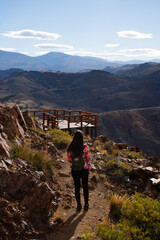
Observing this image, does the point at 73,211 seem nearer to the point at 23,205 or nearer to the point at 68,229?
the point at 68,229

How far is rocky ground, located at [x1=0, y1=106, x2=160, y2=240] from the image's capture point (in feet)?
13.9

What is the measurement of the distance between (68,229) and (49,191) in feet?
2.52

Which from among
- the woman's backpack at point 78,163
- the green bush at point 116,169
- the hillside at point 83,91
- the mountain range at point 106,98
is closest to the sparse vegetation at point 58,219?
the woman's backpack at point 78,163

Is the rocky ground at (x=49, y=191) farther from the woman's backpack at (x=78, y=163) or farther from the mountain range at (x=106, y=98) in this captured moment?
the mountain range at (x=106, y=98)

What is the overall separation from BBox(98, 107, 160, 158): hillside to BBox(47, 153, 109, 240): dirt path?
5360 centimetres

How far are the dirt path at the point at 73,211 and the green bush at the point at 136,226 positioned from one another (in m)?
0.40

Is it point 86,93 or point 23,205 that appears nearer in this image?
point 23,205

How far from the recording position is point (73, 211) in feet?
17.6

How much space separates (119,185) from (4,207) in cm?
435

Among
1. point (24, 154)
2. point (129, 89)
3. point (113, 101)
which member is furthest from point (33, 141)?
point (129, 89)

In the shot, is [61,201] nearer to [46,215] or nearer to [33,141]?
[46,215]

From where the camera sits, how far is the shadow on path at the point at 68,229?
14.3 ft

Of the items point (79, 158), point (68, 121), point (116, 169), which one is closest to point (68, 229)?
point (79, 158)

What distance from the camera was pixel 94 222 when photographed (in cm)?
500
